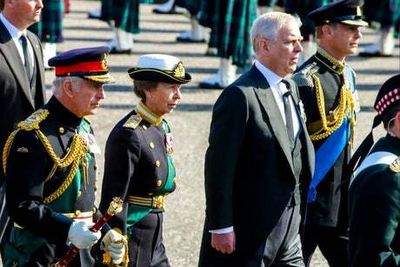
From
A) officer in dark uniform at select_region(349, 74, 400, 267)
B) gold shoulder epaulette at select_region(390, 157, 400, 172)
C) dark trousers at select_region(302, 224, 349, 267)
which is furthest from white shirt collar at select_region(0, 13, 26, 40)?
gold shoulder epaulette at select_region(390, 157, 400, 172)

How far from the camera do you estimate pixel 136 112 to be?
6.22 meters

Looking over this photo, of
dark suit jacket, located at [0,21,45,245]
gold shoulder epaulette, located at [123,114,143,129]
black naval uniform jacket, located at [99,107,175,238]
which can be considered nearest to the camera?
black naval uniform jacket, located at [99,107,175,238]

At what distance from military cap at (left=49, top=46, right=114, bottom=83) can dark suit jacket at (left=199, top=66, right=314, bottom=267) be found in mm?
564

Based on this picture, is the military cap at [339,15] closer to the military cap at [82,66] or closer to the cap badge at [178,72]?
the cap badge at [178,72]

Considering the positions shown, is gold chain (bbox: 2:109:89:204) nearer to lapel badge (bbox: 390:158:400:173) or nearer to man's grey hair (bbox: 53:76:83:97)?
man's grey hair (bbox: 53:76:83:97)

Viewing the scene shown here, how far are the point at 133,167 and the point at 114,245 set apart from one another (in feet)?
1.95

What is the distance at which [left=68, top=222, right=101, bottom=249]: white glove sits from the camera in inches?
209

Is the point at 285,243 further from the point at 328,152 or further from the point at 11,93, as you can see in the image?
the point at 11,93

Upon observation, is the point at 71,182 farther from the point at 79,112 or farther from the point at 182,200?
the point at 182,200

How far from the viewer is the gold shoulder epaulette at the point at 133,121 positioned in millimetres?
6105

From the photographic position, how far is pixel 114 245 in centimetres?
555

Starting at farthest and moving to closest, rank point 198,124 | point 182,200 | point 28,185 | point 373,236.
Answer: point 198,124 < point 182,200 < point 28,185 < point 373,236

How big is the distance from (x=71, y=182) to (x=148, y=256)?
80 cm

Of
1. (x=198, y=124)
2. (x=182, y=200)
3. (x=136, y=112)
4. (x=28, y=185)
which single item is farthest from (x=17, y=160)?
(x=198, y=124)
